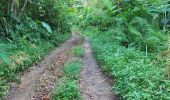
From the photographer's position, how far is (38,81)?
7.97 m

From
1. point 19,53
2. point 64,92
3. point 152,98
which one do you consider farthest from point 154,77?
point 19,53

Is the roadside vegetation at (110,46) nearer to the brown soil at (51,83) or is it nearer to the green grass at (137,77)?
the green grass at (137,77)

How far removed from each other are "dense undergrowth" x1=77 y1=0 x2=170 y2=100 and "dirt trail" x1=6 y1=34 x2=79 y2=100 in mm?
1682

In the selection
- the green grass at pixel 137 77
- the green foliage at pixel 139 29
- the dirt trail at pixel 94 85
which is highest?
the green foliage at pixel 139 29

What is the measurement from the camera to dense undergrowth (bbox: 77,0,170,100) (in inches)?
241

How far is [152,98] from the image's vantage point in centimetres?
555

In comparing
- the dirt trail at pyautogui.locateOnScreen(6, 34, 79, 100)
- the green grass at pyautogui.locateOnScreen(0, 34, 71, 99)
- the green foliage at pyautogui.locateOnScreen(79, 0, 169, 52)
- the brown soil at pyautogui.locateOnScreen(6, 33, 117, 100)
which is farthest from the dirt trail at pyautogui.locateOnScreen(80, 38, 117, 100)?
the green foliage at pyautogui.locateOnScreen(79, 0, 169, 52)

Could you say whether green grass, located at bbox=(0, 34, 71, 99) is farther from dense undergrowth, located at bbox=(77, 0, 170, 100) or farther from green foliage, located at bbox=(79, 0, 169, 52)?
green foliage, located at bbox=(79, 0, 169, 52)

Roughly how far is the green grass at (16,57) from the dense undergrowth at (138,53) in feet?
8.11

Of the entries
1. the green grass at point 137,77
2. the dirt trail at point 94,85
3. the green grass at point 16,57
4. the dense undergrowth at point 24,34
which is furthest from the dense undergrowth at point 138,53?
the dense undergrowth at point 24,34

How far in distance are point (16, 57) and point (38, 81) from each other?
1766 millimetres

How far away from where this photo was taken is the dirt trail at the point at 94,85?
6766 millimetres

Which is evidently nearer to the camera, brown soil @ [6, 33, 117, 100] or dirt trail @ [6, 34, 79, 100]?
brown soil @ [6, 33, 117, 100]

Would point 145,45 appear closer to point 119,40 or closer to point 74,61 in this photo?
point 119,40
